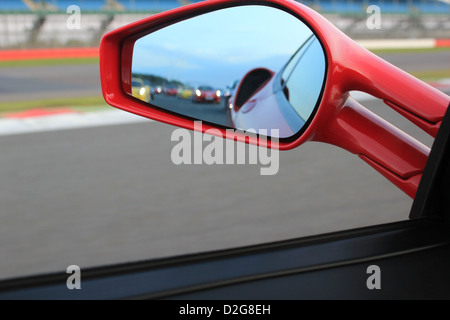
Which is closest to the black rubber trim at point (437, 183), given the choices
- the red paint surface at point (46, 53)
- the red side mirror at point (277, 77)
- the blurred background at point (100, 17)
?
the red side mirror at point (277, 77)

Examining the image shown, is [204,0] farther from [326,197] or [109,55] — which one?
[326,197]

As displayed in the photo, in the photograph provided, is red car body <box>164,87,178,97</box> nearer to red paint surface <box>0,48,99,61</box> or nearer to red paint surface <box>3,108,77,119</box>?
Answer: red paint surface <box>3,108,77,119</box>

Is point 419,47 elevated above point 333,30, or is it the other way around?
point 419,47

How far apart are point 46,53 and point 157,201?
52.6ft

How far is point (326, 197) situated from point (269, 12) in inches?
118

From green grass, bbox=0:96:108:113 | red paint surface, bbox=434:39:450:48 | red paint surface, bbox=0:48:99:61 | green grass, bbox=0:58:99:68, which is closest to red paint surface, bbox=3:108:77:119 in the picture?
green grass, bbox=0:96:108:113

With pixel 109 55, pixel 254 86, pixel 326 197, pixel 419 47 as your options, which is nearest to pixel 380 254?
pixel 254 86

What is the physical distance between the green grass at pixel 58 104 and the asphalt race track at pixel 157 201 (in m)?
2.81

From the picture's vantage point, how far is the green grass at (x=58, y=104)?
27.3 ft

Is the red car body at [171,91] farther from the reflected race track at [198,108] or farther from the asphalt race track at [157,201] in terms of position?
the asphalt race track at [157,201]

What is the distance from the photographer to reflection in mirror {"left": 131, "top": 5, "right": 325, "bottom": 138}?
41.7 inches

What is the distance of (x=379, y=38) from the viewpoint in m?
23.9

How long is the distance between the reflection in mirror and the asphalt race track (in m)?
1.29

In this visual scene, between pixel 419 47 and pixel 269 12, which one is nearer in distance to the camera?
pixel 269 12
